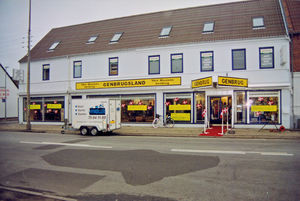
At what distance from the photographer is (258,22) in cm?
1788

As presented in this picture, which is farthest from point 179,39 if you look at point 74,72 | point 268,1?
point 74,72

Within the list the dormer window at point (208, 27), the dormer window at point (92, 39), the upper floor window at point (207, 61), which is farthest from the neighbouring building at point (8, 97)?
the dormer window at point (208, 27)

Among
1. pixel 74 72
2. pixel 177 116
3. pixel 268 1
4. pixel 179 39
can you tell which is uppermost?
pixel 268 1

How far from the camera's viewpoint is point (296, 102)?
16.4m

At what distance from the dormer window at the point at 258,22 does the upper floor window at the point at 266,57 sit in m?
2.19

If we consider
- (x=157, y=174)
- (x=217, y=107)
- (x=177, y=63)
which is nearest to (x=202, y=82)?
(x=217, y=107)

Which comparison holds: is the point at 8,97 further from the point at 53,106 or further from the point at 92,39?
the point at 92,39

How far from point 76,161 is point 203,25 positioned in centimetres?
1675

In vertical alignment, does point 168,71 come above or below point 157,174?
above

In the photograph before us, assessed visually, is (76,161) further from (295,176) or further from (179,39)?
(179,39)

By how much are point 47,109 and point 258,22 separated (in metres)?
21.7

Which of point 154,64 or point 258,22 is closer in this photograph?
point 258,22

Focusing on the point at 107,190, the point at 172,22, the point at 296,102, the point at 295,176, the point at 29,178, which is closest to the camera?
the point at 107,190

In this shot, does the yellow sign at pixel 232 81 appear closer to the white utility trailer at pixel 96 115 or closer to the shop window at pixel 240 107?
the shop window at pixel 240 107
